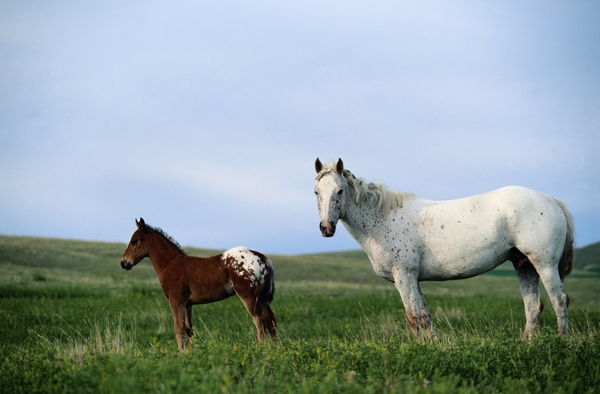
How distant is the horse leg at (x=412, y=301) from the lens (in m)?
10.3

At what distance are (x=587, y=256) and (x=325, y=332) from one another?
59741mm

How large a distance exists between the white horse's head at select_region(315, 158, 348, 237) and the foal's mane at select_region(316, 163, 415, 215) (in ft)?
1.23

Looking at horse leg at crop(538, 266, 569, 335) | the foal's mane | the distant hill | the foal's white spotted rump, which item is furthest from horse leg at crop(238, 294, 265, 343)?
the distant hill

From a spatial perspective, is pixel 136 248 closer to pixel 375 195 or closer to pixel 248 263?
pixel 248 263

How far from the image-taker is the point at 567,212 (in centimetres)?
1146

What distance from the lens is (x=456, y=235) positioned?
10.9 metres

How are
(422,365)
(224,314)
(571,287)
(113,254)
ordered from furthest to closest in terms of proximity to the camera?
(113,254), (571,287), (224,314), (422,365)

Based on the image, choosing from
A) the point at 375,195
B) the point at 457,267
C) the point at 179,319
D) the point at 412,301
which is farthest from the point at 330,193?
the point at 179,319

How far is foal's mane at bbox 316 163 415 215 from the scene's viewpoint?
1077cm

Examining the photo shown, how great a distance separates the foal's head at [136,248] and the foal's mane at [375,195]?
3777 millimetres

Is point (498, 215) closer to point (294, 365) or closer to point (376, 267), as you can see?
point (376, 267)

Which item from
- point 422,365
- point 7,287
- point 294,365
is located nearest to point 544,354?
point 422,365

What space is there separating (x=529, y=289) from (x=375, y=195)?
11.3 ft

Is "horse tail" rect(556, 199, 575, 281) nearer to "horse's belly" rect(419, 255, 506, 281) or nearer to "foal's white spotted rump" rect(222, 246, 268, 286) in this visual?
"horse's belly" rect(419, 255, 506, 281)
